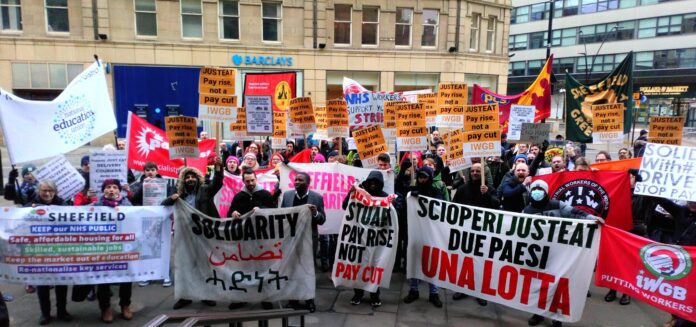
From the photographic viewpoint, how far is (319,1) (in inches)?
901

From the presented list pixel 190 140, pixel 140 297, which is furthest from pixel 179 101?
pixel 140 297

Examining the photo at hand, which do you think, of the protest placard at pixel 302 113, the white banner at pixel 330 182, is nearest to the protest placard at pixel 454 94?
the protest placard at pixel 302 113

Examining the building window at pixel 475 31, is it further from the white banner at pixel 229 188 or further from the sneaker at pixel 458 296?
the sneaker at pixel 458 296

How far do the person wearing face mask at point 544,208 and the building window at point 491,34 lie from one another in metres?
24.1

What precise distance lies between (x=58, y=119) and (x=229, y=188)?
260 cm

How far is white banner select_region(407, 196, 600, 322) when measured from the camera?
15.5 feet

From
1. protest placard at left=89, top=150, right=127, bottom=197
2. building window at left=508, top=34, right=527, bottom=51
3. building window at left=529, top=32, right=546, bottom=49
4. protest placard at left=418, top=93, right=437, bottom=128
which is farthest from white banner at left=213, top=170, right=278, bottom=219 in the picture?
building window at left=508, top=34, right=527, bottom=51

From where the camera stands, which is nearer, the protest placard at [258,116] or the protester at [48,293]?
the protester at [48,293]

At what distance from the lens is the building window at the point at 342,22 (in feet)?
77.0

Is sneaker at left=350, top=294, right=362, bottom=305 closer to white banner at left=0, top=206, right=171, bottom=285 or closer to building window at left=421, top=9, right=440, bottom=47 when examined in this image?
white banner at left=0, top=206, right=171, bottom=285

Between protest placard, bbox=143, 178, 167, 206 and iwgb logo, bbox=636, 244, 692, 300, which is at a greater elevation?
protest placard, bbox=143, 178, 167, 206

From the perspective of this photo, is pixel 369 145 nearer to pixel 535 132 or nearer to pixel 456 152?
pixel 456 152

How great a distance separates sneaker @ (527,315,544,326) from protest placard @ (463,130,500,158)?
230 cm

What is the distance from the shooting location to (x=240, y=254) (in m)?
5.22
